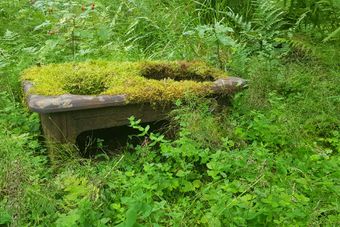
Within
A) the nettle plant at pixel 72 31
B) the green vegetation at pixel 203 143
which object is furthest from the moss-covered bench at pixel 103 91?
the nettle plant at pixel 72 31

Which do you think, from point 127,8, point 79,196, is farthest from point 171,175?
point 127,8

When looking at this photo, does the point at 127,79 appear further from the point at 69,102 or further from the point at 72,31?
the point at 72,31

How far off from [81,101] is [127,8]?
289cm

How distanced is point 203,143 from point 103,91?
0.74 meters

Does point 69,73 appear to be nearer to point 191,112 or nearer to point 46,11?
point 191,112

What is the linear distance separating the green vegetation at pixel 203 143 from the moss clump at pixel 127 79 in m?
0.14

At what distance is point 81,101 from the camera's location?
2.49 meters

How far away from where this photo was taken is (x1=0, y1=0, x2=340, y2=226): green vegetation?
1941mm

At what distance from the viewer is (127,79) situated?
2832mm

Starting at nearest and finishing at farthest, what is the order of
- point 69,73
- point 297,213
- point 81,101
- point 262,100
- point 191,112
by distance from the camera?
point 297,213 < point 81,101 < point 191,112 < point 69,73 < point 262,100

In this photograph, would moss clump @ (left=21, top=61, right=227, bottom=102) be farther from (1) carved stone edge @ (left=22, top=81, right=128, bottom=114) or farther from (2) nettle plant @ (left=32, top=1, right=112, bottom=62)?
(2) nettle plant @ (left=32, top=1, right=112, bottom=62)

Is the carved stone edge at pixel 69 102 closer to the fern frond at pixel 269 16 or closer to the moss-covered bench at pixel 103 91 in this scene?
the moss-covered bench at pixel 103 91

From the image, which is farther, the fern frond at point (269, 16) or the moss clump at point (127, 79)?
the fern frond at point (269, 16)

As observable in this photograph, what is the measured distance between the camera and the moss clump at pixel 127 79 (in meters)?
2.67
